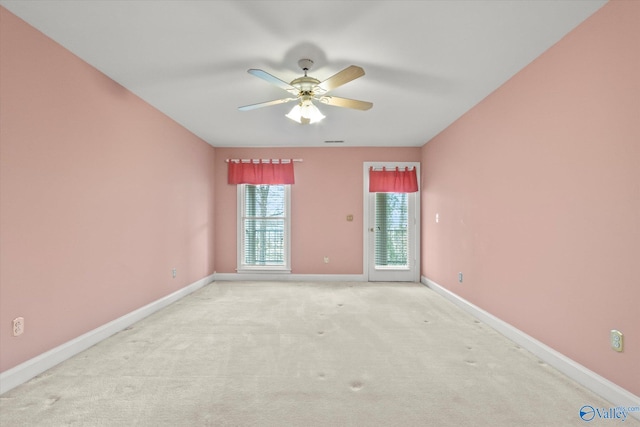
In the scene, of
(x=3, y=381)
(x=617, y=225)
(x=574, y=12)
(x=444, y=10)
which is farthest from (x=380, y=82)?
(x=3, y=381)

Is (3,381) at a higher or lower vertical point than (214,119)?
lower

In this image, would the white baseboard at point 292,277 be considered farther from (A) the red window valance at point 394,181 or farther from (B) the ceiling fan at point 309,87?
(B) the ceiling fan at point 309,87

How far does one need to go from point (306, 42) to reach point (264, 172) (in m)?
3.16

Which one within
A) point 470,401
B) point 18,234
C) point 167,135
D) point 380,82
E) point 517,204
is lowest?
point 470,401

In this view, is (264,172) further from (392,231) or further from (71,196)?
(71,196)

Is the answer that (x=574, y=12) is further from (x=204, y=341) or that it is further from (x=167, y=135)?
(x=167, y=135)

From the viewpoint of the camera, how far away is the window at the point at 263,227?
5.33 meters

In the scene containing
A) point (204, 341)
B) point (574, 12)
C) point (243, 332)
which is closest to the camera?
point (574, 12)

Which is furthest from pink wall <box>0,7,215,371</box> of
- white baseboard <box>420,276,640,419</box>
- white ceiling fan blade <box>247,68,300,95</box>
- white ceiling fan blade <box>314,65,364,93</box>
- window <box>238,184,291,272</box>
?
white baseboard <box>420,276,640,419</box>

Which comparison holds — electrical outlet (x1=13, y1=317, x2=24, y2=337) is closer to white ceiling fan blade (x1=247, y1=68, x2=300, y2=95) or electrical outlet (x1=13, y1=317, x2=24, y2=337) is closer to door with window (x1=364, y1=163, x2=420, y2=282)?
white ceiling fan blade (x1=247, y1=68, x2=300, y2=95)

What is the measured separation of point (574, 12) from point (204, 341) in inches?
139

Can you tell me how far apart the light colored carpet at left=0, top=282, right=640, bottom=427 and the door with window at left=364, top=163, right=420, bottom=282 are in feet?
6.59

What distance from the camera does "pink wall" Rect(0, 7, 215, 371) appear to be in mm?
1918

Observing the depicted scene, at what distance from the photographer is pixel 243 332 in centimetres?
280
